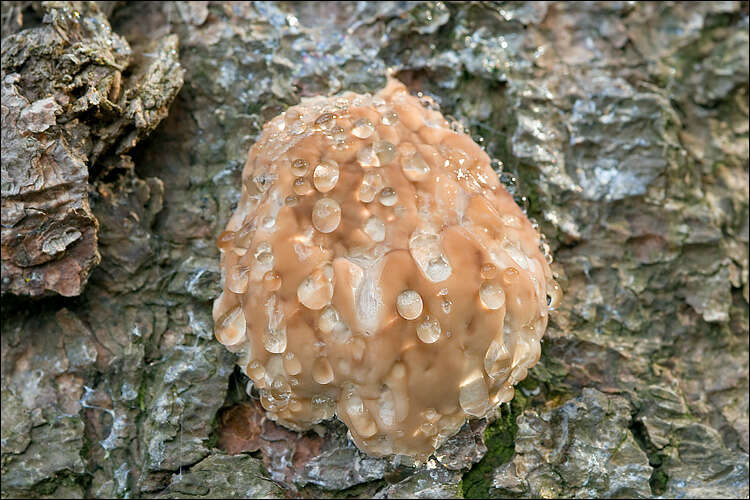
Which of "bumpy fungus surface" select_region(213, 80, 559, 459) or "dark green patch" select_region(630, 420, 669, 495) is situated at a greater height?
"bumpy fungus surface" select_region(213, 80, 559, 459)

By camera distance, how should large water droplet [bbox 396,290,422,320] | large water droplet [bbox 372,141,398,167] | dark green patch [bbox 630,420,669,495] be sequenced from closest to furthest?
large water droplet [bbox 396,290,422,320], large water droplet [bbox 372,141,398,167], dark green patch [bbox 630,420,669,495]

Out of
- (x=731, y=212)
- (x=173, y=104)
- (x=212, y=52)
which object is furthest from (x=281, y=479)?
(x=731, y=212)

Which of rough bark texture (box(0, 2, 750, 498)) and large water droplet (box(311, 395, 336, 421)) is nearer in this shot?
large water droplet (box(311, 395, 336, 421))

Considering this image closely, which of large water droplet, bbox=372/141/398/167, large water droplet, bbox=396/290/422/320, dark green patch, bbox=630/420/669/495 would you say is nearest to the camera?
large water droplet, bbox=396/290/422/320

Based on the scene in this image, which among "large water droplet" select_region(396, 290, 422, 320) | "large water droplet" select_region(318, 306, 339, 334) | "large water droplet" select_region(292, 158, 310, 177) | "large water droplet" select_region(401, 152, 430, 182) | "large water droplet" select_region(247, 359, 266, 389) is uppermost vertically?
"large water droplet" select_region(401, 152, 430, 182)

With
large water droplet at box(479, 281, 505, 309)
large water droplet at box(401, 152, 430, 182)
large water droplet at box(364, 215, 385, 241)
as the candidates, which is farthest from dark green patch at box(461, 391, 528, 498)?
large water droplet at box(401, 152, 430, 182)

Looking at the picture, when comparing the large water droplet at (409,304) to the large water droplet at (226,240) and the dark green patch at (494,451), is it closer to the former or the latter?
the dark green patch at (494,451)

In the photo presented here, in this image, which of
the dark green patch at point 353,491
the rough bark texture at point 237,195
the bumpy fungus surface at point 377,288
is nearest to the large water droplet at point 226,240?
the bumpy fungus surface at point 377,288

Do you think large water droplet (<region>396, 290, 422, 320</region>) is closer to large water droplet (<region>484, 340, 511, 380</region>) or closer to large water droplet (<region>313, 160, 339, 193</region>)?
large water droplet (<region>484, 340, 511, 380</region>)

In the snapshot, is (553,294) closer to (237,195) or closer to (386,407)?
(386,407)

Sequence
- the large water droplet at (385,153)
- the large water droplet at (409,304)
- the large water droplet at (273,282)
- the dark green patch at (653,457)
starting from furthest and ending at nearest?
the dark green patch at (653,457) < the large water droplet at (385,153) < the large water droplet at (273,282) < the large water droplet at (409,304)

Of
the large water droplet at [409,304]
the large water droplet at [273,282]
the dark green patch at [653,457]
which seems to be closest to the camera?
the large water droplet at [409,304]
